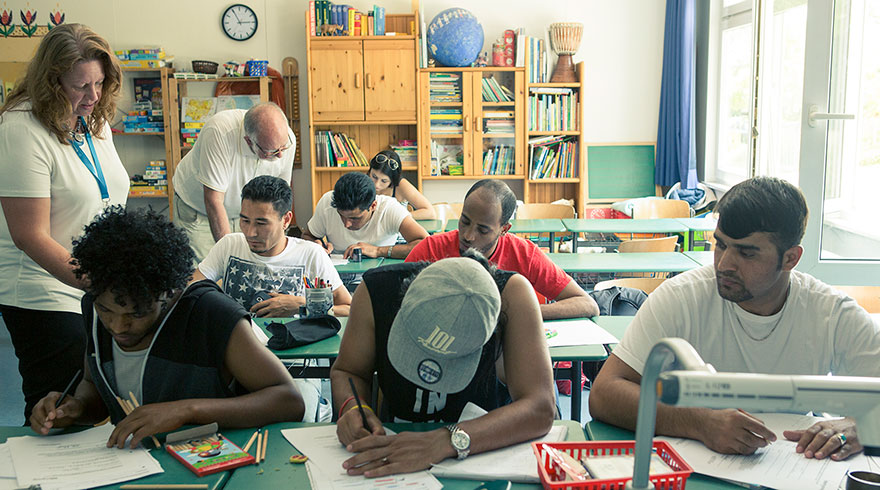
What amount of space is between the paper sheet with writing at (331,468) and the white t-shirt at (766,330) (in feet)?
1.99

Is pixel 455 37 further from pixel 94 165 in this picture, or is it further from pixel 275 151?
pixel 94 165

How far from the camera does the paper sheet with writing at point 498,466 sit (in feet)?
4.51

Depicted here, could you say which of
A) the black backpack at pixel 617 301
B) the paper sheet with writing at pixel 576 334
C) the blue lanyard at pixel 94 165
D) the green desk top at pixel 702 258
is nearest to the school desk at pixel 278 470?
the paper sheet with writing at pixel 576 334

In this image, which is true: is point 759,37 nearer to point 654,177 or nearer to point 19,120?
point 654,177

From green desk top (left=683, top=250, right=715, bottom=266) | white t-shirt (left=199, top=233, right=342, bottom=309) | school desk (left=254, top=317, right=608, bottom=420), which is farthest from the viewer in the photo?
green desk top (left=683, top=250, right=715, bottom=266)

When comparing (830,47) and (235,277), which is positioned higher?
(830,47)

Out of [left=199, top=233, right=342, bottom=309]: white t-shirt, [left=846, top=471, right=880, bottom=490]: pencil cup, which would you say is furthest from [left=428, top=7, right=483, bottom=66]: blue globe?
[left=846, top=471, right=880, bottom=490]: pencil cup

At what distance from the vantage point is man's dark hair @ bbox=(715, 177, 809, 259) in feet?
5.39

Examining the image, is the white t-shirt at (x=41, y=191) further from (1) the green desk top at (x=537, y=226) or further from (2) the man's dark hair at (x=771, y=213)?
(1) the green desk top at (x=537, y=226)

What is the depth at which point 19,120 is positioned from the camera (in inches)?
85.5

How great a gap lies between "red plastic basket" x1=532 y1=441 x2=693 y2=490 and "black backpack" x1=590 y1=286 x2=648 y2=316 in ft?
5.12

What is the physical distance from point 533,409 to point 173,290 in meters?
0.87

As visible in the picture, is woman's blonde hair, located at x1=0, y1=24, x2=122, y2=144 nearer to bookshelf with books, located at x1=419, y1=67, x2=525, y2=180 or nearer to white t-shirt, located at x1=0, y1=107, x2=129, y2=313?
white t-shirt, located at x1=0, y1=107, x2=129, y2=313

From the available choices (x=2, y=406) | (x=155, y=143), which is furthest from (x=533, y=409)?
(x=155, y=143)
